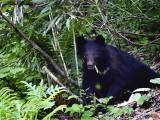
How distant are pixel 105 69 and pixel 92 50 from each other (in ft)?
1.24

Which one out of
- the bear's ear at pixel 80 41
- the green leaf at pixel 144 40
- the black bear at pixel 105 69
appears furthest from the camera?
the green leaf at pixel 144 40

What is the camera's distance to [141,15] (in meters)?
7.69

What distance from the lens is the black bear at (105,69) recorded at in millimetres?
6312

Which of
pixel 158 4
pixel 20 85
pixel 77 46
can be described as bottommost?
pixel 20 85

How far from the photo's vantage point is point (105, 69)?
6.45 metres

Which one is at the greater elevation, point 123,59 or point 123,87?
point 123,59

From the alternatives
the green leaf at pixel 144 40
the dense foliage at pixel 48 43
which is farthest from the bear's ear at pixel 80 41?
the green leaf at pixel 144 40

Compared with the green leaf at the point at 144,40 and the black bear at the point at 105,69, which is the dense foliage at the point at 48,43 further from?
the black bear at the point at 105,69

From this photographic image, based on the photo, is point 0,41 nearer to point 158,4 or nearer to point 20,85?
point 20,85

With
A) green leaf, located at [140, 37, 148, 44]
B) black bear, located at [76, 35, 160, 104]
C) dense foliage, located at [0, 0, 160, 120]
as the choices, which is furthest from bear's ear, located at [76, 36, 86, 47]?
green leaf, located at [140, 37, 148, 44]

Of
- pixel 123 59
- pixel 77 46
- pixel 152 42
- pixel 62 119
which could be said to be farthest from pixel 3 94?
pixel 152 42

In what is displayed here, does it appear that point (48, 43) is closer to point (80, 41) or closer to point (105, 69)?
point (80, 41)

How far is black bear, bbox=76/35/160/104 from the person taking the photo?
20.7 feet

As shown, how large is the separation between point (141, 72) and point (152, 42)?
36.1 inches
